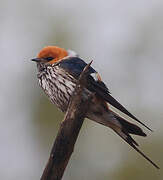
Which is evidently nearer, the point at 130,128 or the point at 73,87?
the point at 130,128

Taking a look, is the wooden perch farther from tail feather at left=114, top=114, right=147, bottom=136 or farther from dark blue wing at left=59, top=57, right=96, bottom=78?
dark blue wing at left=59, top=57, right=96, bottom=78

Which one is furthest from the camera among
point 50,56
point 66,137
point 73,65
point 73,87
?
point 50,56

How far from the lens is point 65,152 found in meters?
4.99

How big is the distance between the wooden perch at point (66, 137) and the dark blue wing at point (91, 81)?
0.66 meters

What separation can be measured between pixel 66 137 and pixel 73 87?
1.21m

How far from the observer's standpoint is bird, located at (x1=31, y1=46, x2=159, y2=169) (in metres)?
5.93

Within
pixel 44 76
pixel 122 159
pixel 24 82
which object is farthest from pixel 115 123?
pixel 24 82

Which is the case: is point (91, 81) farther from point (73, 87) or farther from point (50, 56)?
point (50, 56)

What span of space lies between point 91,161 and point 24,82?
5.21ft

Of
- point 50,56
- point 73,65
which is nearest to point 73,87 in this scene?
point 73,65

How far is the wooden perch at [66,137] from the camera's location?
4.96m

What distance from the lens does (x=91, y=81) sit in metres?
5.95

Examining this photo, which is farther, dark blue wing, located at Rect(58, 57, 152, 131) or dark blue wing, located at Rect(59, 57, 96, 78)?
dark blue wing, located at Rect(59, 57, 96, 78)

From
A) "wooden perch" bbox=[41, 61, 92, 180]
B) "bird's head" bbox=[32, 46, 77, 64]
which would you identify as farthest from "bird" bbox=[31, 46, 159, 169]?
"wooden perch" bbox=[41, 61, 92, 180]
